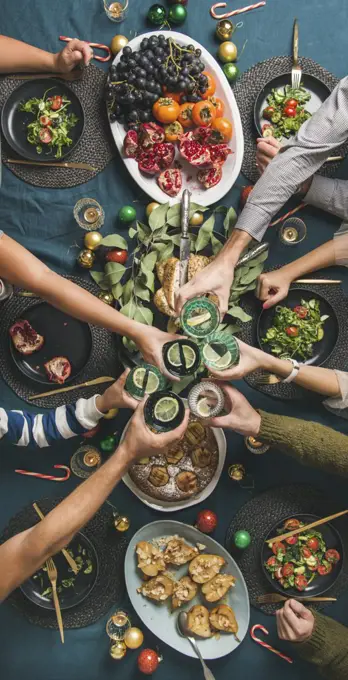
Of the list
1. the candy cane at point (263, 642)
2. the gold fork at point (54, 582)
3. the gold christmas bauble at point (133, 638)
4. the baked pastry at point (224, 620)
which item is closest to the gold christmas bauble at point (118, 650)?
the gold christmas bauble at point (133, 638)

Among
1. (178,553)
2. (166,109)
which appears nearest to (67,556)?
(178,553)

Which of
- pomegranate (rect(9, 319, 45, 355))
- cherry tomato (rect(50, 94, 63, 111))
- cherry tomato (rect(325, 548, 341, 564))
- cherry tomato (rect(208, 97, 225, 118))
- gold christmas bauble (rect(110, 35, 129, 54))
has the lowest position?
cherry tomato (rect(325, 548, 341, 564))

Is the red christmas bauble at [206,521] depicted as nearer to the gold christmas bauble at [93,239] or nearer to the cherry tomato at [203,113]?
the gold christmas bauble at [93,239]

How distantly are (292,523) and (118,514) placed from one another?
59cm

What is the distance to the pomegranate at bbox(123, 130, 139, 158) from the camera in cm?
204

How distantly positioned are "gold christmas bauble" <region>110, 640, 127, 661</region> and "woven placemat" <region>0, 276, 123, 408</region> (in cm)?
81

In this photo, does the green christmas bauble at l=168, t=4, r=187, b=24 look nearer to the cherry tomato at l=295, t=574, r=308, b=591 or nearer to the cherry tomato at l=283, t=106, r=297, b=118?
the cherry tomato at l=283, t=106, r=297, b=118

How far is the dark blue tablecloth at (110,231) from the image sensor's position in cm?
208

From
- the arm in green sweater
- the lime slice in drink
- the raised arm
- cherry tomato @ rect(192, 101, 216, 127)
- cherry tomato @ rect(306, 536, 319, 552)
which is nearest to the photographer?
the raised arm

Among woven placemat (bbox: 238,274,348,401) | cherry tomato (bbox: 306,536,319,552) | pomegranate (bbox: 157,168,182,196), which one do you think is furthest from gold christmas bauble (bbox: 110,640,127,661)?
pomegranate (bbox: 157,168,182,196)

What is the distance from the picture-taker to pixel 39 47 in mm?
2129

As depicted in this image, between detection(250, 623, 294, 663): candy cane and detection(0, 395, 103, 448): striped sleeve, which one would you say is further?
detection(250, 623, 294, 663): candy cane

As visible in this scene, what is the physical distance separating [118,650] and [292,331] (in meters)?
1.20

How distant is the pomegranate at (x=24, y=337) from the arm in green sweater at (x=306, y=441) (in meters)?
Result: 0.77
